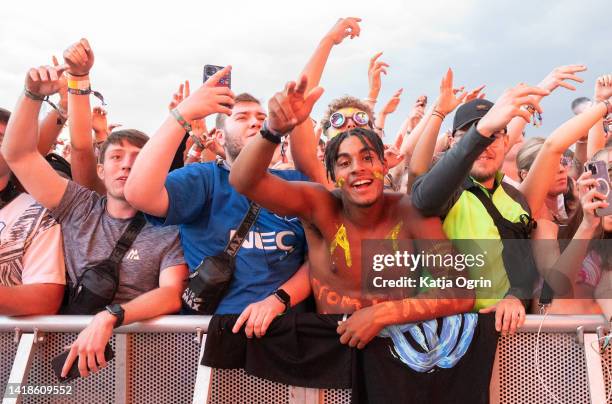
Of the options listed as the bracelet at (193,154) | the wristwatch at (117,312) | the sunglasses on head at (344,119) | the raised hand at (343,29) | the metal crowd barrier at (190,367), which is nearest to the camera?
the metal crowd barrier at (190,367)

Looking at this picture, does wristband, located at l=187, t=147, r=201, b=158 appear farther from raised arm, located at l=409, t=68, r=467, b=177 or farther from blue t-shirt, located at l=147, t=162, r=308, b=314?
raised arm, located at l=409, t=68, r=467, b=177

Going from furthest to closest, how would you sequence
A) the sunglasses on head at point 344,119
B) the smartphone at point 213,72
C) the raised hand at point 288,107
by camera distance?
the sunglasses on head at point 344,119, the smartphone at point 213,72, the raised hand at point 288,107

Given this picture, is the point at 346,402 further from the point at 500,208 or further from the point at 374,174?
the point at 500,208

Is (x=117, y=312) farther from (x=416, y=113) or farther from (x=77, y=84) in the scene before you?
(x=416, y=113)

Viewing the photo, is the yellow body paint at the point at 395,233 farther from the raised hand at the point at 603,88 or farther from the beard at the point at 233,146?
the raised hand at the point at 603,88

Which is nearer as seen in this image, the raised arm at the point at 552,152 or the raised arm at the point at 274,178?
the raised arm at the point at 274,178

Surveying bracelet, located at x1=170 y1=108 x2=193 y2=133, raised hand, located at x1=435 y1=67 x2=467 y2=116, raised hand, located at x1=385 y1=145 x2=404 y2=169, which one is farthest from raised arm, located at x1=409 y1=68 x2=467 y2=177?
bracelet, located at x1=170 y1=108 x2=193 y2=133

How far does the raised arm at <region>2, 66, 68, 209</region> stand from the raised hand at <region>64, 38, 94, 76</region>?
0.25 ft

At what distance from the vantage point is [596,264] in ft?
9.83

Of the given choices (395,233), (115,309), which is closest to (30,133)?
(115,309)

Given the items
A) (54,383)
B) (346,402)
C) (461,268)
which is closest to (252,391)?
(346,402)

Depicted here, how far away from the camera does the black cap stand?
326 cm

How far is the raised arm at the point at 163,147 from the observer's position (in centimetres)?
280

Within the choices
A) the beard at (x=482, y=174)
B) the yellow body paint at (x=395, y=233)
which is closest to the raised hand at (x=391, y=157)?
the beard at (x=482, y=174)
